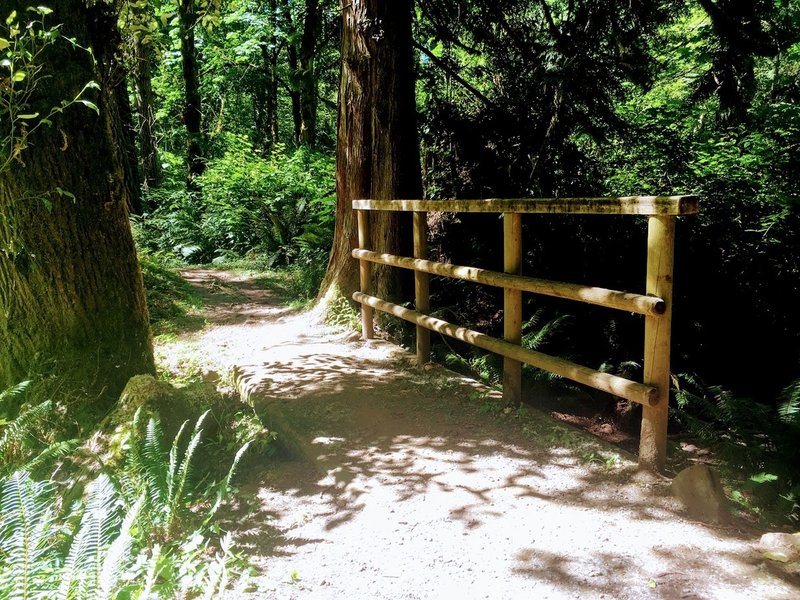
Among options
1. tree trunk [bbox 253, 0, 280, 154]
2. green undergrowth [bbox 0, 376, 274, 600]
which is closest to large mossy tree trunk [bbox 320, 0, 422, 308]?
green undergrowth [bbox 0, 376, 274, 600]

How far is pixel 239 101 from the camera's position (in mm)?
25062

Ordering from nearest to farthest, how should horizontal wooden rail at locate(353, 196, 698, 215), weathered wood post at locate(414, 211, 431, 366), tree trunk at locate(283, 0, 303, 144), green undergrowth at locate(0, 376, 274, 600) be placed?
green undergrowth at locate(0, 376, 274, 600), horizontal wooden rail at locate(353, 196, 698, 215), weathered wood post at locate(414, 211, 431, 366), tree trunk at locate(283, 0, 303, 144)

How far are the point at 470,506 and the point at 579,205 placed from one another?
77.2 inches

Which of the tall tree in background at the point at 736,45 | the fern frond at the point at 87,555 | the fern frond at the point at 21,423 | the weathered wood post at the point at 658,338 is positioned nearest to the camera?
the fern frond at the point at 87,555

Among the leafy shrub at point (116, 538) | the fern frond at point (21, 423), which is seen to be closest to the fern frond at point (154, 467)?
the leafy shrub at point (116, 538)

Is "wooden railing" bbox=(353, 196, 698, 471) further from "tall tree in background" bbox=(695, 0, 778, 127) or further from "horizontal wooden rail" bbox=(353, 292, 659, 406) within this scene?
"tall tree in background" bbox=(695, 0, 778, 127)

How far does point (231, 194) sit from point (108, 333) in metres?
10.2

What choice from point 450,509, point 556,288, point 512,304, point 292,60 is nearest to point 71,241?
point 512,304

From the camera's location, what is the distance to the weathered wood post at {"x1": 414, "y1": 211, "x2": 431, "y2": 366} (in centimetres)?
592

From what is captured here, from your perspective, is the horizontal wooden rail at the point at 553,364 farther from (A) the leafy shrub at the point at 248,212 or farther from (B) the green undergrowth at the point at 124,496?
(A) the leafy shrub at the point at 248,212

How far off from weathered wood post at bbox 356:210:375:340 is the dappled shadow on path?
5.29ft

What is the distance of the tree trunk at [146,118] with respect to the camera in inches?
631

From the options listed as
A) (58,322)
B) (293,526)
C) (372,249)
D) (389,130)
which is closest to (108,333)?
(58,322)

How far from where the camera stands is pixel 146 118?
16.8 meters
